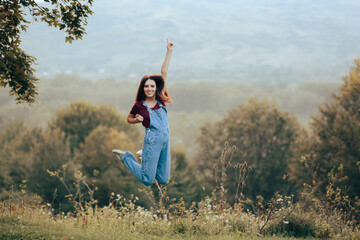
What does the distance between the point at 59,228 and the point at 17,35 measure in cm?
376

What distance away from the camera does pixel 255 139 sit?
33.5 meters

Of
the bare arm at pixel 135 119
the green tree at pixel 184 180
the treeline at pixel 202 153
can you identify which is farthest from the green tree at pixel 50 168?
the bare arm at pixel 135 119

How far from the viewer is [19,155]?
106ft

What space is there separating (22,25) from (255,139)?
27038 millimetres

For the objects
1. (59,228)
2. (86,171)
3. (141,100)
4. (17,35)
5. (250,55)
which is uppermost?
(250,55)

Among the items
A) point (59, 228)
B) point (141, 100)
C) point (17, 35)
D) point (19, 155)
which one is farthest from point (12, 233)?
point (19, 155)

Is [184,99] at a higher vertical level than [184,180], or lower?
higher

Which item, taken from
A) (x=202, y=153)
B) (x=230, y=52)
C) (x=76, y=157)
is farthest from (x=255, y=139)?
(x=230, y=52)

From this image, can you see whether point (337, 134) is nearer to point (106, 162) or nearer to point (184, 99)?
point (106, 162)

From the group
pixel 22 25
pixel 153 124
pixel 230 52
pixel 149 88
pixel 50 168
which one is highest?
pixel 230 52

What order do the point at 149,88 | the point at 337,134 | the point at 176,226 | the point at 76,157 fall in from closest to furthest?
the point at 149,88, the point at 176,226, the point at 337,134, the point at 76,157

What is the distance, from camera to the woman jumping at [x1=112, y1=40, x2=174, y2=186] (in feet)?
22.0

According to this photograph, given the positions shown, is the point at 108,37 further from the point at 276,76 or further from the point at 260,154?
the point at 260,154

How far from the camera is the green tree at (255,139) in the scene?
32031 mm
